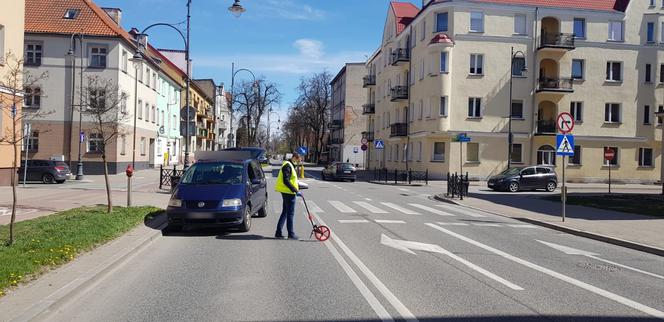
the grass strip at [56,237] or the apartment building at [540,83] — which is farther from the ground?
the apartment building at [540,83]

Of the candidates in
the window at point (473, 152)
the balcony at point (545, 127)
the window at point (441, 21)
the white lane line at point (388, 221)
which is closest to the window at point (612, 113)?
the balcony at point (545, 127)

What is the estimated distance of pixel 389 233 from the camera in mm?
12742

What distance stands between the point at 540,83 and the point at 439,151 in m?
9.09

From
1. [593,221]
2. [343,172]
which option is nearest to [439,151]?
[343,172]

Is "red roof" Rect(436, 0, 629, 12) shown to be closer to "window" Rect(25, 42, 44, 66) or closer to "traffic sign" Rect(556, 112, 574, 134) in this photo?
"traffic sign" Rect(556, 112, 574, 134)

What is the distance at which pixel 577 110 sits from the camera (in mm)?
43469

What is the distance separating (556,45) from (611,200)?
20.6 meters

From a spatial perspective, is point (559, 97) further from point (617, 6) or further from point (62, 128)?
point (62, 128)

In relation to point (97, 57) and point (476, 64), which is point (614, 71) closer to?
point (476, 64)

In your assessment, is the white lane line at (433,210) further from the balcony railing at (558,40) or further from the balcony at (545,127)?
the balcony railing at (558,40)

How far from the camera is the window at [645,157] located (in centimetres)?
4391

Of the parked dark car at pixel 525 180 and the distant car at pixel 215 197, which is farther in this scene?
the parked dark car at pixel 525 180

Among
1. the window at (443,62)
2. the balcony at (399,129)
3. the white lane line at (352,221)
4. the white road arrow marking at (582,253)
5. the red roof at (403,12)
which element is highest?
the red roof at (403,12)

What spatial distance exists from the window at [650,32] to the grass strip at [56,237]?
4177cm
